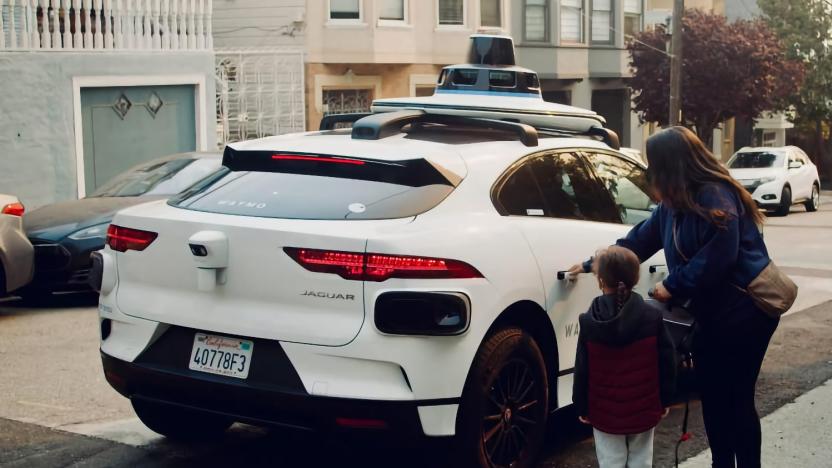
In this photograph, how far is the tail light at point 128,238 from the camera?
5301mm

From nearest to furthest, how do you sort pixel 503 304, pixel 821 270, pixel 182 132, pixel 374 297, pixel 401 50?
pixel 374 297 < pixel 503 304 < pixel 821 270 < pixel 182 132 < pixel 401 50

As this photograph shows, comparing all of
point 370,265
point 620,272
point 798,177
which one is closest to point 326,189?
point 370,265

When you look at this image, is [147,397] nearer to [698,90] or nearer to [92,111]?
[92,111]

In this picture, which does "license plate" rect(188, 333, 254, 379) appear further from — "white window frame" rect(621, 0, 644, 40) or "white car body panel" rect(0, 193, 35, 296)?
"white window frame" rect(621, 0, 644, 40)

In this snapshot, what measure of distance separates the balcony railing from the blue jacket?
1326cm

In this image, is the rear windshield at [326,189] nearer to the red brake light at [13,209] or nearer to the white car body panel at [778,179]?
the red brake light at [13,209]

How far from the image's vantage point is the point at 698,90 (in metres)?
32.1

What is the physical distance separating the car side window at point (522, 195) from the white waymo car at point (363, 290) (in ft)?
0.04

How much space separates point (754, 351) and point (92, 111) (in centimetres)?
1449

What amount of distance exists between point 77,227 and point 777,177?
19.1 metres

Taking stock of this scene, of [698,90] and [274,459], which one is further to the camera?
[698,90]

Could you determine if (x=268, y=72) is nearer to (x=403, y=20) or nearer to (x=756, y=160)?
(x=403, y=20)

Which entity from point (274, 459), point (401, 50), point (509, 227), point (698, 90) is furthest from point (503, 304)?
point (698, 90)

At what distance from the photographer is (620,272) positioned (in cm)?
452
